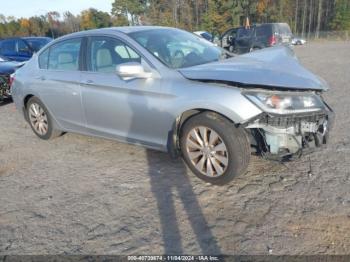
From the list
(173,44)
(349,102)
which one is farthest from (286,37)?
(173,44)

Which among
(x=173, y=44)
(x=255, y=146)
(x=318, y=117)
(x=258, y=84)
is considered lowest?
(x=255, y=146)

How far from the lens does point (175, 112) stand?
3891 millimetres

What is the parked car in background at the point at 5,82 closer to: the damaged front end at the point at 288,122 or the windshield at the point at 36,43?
the windshield at the point at 36,43

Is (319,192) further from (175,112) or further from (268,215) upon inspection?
(175,112)

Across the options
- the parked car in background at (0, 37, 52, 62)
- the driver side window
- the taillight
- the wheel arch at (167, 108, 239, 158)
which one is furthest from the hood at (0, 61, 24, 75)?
the taillight

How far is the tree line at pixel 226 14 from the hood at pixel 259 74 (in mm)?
57211

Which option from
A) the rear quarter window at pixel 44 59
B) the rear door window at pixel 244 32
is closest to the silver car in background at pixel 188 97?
the rear quarter window at pixel 44 59

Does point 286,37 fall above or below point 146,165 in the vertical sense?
above

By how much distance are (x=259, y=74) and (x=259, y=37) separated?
611 inches

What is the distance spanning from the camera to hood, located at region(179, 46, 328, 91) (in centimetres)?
349

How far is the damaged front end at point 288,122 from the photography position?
3.47 m

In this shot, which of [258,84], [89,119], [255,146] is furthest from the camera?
[89,119]

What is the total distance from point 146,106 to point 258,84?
1.33 meters

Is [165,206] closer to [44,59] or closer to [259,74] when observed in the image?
[259,74]
